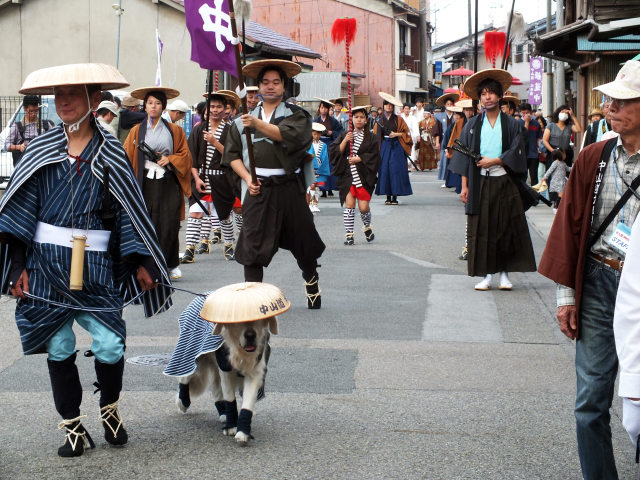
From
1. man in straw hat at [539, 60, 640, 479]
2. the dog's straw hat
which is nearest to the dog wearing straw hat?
the dog's straw hat

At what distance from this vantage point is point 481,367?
6738 mm

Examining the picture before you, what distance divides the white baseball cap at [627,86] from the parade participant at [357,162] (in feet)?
33.7

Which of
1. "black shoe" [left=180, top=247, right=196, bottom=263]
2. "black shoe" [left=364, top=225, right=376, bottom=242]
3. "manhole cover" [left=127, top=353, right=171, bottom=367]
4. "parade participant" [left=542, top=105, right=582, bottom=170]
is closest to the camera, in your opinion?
"manhole cover" [left=127, top=353, right=171, bottom=367]

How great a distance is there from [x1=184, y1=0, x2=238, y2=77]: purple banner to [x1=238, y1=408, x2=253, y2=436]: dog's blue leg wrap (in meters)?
3.29

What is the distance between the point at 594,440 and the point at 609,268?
2.30 feet

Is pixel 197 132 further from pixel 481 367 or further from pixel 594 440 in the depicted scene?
pixel 594 440

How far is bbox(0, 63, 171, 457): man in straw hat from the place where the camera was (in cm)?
470

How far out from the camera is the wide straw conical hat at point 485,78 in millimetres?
9383

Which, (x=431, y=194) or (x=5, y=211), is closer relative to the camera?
(x=5, y=211)

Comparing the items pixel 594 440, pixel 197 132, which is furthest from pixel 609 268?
pixel 197 132

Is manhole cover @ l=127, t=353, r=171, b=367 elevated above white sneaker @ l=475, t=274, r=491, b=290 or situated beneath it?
situated beneath

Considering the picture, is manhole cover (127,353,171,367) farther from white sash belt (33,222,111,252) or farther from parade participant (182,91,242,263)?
parade participant (182,91,242,263)

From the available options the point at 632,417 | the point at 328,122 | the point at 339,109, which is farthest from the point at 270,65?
the point at 339,109

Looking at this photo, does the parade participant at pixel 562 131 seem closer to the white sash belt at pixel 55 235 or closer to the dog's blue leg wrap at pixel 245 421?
the dog's blue leg wrap at pixel 245 421
